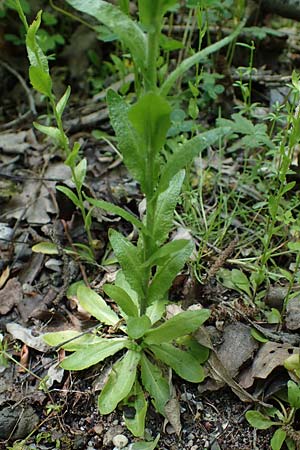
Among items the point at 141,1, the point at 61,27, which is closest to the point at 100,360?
the point at 141,1

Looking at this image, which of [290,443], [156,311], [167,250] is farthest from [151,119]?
[290,443]

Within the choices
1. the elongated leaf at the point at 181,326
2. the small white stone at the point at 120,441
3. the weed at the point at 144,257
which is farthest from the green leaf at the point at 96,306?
the small white stone at the point at 120,441

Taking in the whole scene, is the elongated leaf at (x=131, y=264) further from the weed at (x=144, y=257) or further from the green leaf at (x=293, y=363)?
the green leaf at (x=293, y=363)

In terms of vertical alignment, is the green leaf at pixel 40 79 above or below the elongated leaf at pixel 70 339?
above

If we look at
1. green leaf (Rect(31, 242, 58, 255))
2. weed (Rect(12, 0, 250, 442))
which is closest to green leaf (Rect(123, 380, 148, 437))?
weed (Rect(12, 0, 250, 442))

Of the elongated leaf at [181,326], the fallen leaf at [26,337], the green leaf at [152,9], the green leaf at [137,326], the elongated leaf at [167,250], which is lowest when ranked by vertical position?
the fallen leaf at [26,337]

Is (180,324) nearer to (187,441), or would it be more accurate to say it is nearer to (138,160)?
(187,441)

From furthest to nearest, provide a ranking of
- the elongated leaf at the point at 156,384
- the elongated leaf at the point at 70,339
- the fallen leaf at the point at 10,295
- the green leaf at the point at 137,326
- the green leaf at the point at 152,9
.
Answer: the fallen leaf at the point at 10,295
the elongated leaf at the point at 70,339
the elongated leaf at the point at 156,384
the green leaf at the point at 137,326
the green leaf at the point at 152,9

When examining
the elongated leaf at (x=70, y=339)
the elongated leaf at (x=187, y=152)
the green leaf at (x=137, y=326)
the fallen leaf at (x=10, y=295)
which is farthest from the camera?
the fallen leaf at (x=10, y=295)
